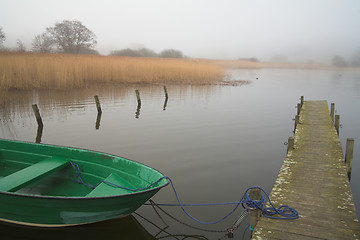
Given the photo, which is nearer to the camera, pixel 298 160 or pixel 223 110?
pixel 298 160

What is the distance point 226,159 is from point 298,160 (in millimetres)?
1786

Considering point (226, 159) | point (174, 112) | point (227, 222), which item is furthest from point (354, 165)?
point (174, 112)

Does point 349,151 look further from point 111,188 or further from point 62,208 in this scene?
point 62,208

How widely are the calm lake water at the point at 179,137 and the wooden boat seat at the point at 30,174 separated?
2.32 feet

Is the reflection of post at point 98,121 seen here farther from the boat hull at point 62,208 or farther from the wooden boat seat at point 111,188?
the boat hull at point 62,208

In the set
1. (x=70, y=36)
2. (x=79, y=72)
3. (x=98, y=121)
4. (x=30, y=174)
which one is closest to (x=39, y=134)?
(x=98, y=121)

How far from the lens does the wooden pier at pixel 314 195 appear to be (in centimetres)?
284

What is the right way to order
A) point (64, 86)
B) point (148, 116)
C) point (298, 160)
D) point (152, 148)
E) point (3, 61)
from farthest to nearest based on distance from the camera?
1. point (64, 86)
2. point (3, 61)
3. point (148, 116)
4. point (152, 148)
5. point (298, 160)

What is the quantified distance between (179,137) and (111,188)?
4506 mm

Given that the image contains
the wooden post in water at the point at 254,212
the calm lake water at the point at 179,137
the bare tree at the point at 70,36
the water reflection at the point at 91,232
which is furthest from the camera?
the bare tree at the point at 70,36

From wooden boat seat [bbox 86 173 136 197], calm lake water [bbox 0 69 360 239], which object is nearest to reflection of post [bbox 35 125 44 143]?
calm lake water [bbox 0 69 360 239]

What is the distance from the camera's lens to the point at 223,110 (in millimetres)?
12031

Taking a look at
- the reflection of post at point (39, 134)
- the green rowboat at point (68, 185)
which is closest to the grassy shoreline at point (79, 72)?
the reflection of post at point (39, 134)

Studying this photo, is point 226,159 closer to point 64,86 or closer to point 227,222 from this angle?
point 227,222
